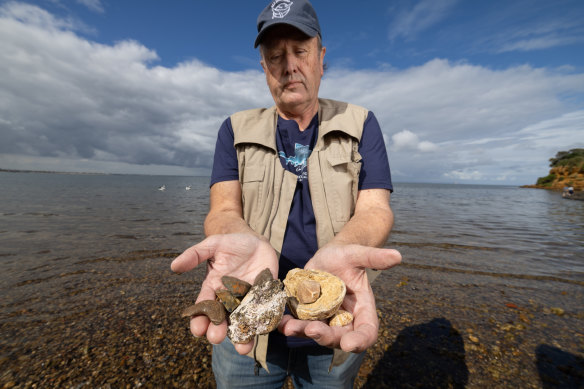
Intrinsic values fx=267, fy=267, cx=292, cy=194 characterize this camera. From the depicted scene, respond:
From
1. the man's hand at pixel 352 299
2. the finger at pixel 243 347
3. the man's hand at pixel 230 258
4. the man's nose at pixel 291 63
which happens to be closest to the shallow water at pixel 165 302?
the man's hand at pixel 230 258

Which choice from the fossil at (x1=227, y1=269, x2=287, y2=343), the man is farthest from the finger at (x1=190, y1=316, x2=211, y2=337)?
the man

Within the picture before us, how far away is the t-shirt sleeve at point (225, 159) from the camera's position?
3.10 m

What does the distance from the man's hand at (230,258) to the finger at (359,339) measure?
0.74 meters

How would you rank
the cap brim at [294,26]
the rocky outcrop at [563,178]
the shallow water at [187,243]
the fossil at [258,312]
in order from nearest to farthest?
the fossil at [258,312] < the cap brim at [294,26] < the shallow water at [187,243] < the rocky outcrop at [563,178]

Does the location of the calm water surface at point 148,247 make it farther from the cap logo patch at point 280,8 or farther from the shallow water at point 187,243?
the cap logo patch at point 280,8

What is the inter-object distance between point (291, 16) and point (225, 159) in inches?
64.5

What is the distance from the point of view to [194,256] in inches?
82.5

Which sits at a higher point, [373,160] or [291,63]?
[291,63]

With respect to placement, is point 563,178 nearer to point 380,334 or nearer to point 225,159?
point 380,334

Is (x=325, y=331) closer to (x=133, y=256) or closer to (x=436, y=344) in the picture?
(x=436, y=344)

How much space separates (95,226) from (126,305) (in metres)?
11.1

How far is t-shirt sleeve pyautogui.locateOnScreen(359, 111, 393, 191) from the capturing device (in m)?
2.86

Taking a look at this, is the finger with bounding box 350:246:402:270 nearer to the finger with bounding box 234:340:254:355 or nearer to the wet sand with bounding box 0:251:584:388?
the finger with bounding box 234:340:254:355

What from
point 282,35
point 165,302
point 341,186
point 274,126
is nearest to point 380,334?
point 341,186
